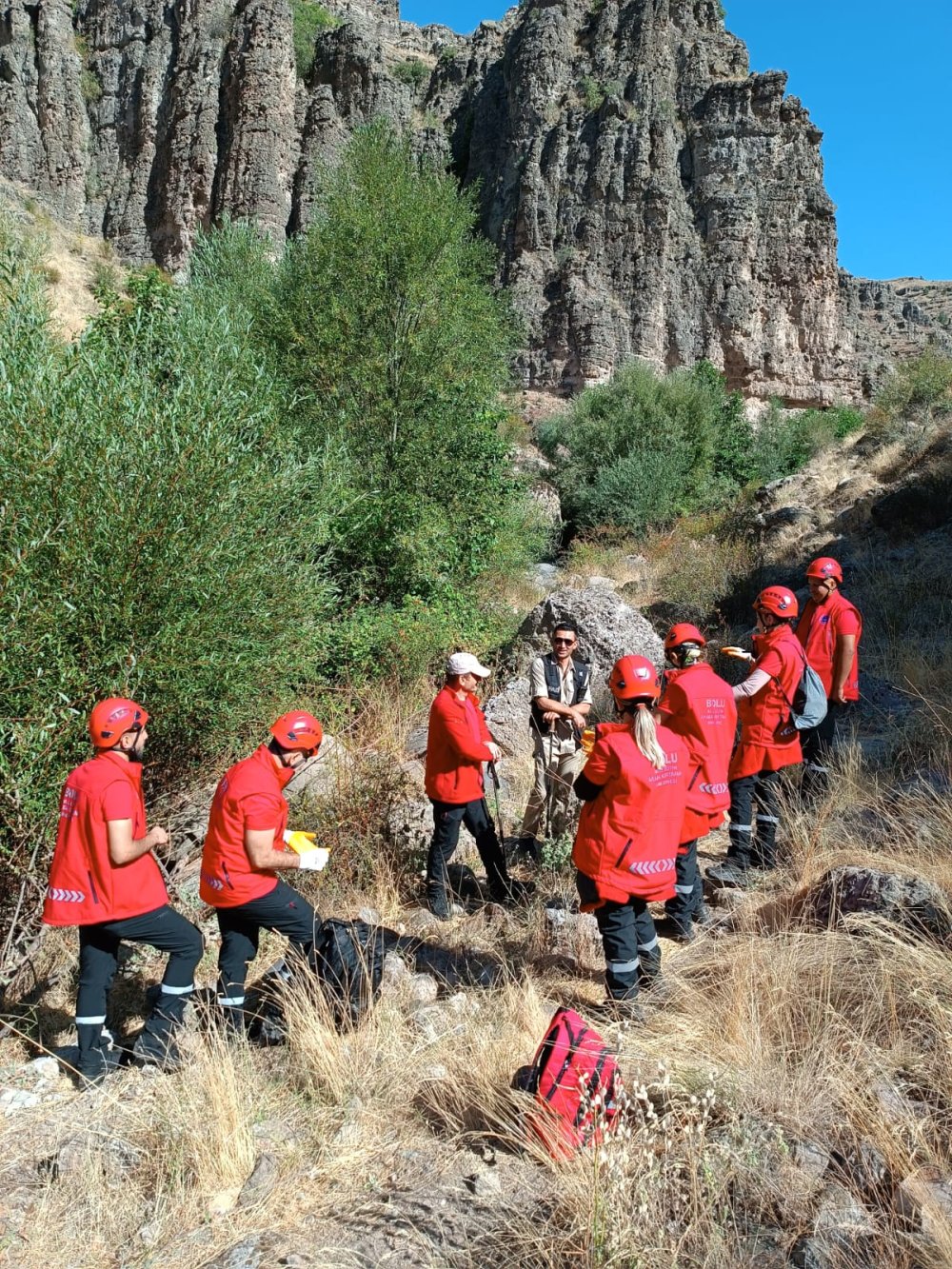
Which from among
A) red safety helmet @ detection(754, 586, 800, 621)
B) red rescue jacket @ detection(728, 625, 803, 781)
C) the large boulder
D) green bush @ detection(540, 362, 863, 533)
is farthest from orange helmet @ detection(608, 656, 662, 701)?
green bush @ detection(540, 362, 863, 533)

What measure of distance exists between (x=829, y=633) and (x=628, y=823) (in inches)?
104

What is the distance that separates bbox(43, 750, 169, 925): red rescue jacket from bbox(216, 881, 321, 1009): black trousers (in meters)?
0.45

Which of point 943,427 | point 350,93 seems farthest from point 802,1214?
point 350,93

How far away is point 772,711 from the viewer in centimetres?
489

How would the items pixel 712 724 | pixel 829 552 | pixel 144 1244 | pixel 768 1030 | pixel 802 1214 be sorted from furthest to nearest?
pixel 829 552, pixel 712 724, pixel 768 1030, pixel 144 1244, pixel 802 1214

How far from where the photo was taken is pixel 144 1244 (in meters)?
2.75

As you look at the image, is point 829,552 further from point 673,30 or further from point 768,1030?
point 673,30

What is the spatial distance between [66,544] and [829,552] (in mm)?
10918

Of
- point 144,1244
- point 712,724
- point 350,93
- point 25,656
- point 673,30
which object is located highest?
point 673,30

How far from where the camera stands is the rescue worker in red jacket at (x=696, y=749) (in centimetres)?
429

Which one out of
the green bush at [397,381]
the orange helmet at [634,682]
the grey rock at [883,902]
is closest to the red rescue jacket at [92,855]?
the orange helmet at [634,682]

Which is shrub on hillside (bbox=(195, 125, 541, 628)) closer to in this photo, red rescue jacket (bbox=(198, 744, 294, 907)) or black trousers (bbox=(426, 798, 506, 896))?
black trousers (bbox=(426, 798, 506, 896))

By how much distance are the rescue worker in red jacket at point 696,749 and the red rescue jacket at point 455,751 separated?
1.14 m

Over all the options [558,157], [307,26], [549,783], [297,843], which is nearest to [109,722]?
[297,843]
